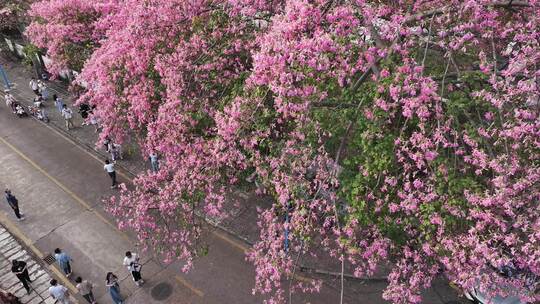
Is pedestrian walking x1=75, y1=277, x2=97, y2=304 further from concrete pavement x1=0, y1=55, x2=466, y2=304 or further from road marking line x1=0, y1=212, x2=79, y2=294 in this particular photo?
road marking line x1=0, y1=212, x2=79, y2=294

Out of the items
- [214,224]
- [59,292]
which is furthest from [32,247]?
[214,224]

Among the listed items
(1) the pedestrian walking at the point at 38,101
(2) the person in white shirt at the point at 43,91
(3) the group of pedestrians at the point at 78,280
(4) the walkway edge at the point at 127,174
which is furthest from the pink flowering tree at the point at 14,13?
(3) the group of pedestrians at the point at 78,280

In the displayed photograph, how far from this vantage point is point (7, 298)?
36.9 feet

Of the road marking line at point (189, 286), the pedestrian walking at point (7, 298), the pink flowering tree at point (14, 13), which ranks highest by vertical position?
the pink flowering tree at point (14, 13)

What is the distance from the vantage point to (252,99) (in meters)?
8.93

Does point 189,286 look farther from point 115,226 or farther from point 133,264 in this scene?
point 115,226

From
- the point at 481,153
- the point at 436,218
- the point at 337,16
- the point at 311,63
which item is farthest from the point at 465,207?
the point at 337,16

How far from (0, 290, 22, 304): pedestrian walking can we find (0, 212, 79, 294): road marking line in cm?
135

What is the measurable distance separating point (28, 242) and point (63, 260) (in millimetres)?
2982

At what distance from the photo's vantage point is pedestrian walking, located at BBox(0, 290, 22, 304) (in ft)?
36.5

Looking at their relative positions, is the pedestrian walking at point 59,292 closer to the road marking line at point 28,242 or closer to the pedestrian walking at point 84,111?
the road marking line at point 28,242

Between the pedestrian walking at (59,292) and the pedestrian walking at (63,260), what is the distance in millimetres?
917

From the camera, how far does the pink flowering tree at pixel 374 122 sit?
22.6ft

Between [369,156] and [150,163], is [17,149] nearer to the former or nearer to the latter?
[150,163]
